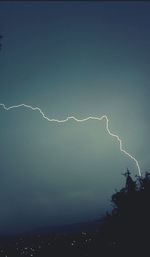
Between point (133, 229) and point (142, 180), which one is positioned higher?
point (142, 180)

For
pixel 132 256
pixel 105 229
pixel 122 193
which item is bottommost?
pixel 132 256

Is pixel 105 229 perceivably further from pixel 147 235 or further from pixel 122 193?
pixel 147 235

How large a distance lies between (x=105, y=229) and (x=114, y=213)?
135 centimetres

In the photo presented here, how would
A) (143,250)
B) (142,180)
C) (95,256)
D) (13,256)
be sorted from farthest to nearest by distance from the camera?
(13,256) → (95,256) → (142,180) → (143,250)

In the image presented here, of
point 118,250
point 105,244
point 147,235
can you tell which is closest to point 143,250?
point 147,235

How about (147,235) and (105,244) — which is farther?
(105,244)

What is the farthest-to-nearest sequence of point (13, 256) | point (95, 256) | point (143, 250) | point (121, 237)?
point (13, 256)
point (95, 256)
point (121, 237)
point (143, 250)

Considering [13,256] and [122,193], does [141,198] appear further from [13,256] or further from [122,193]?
[13,256]

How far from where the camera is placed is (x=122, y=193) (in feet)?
104

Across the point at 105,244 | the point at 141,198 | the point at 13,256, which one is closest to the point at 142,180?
the point at 141,198

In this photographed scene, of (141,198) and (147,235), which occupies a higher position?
(141,198)

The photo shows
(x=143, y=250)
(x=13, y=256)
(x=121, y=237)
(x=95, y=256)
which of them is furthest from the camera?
(x=13, y=256)

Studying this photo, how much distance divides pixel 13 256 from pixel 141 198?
55814 millimetres

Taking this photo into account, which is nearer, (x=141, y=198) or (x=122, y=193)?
(x=141, y=198)
